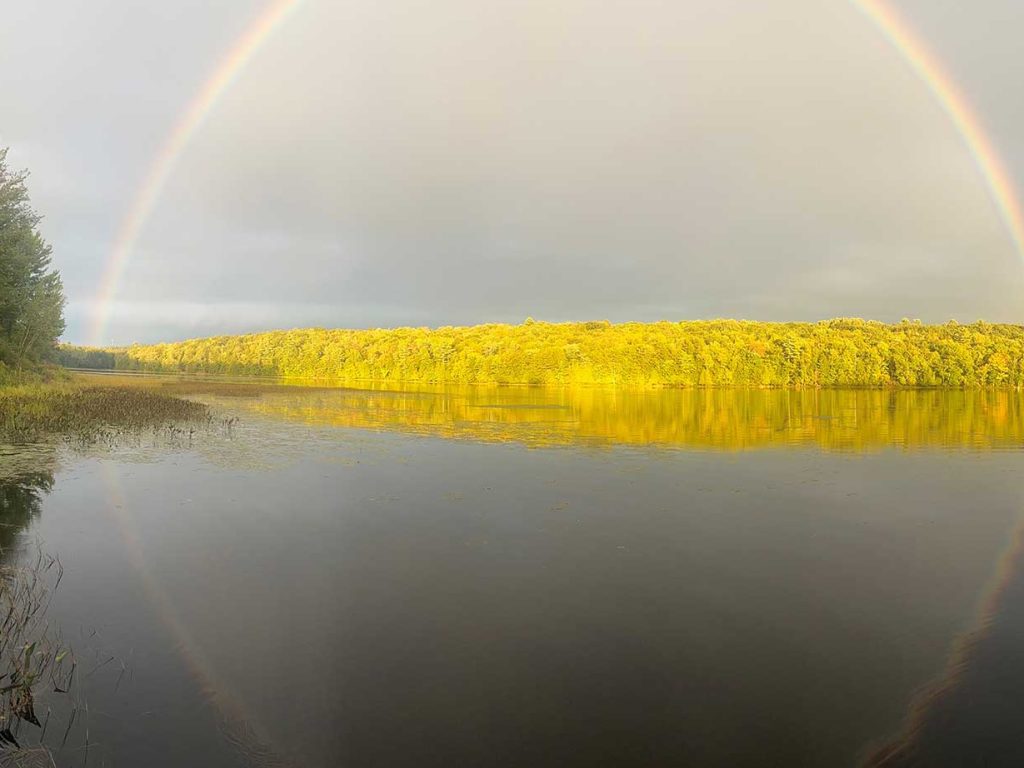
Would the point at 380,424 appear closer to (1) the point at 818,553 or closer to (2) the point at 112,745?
(1) the point at 818,553

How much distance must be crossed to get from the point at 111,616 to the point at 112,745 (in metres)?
3.72

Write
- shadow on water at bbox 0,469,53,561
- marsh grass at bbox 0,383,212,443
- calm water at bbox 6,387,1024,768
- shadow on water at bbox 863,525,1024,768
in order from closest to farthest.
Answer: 1. shadow on water at bbox 863,525,1024,768
2. calm water at bbox 6,387,1024,768
3. shadow on water at bbox 0,469,53,561
4. marsh grass at bbox 0,383,212,443

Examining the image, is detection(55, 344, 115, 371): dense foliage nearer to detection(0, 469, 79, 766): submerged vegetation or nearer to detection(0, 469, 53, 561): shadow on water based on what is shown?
detection(0, 469, 53, 561): shadow on water

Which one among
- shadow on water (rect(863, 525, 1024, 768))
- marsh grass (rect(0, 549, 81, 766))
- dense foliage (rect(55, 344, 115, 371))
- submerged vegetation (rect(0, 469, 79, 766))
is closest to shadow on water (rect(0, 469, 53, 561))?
submerged vegetation (rect(0, 469, 79, 766))

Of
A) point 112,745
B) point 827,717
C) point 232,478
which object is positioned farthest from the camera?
point 232,478

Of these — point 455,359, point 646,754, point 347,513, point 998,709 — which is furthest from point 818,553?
point 455,359

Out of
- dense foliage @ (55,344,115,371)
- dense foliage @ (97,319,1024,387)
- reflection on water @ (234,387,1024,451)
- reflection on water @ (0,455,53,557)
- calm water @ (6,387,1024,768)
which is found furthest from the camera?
dense foliage @ (55,344,115,371)

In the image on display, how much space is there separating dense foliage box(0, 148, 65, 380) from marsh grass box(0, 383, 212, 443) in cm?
555

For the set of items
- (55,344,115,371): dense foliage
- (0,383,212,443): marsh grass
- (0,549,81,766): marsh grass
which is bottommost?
(0,549,81,766): marsh grass

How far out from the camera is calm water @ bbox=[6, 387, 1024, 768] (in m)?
6.63

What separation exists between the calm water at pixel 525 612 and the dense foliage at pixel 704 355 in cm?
10524

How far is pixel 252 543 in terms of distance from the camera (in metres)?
13.3

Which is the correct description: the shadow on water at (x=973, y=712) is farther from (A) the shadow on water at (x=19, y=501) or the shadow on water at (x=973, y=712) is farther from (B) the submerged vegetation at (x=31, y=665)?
(A) the shadow on water at (x=19, y=501)

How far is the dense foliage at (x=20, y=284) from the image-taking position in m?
33.5
